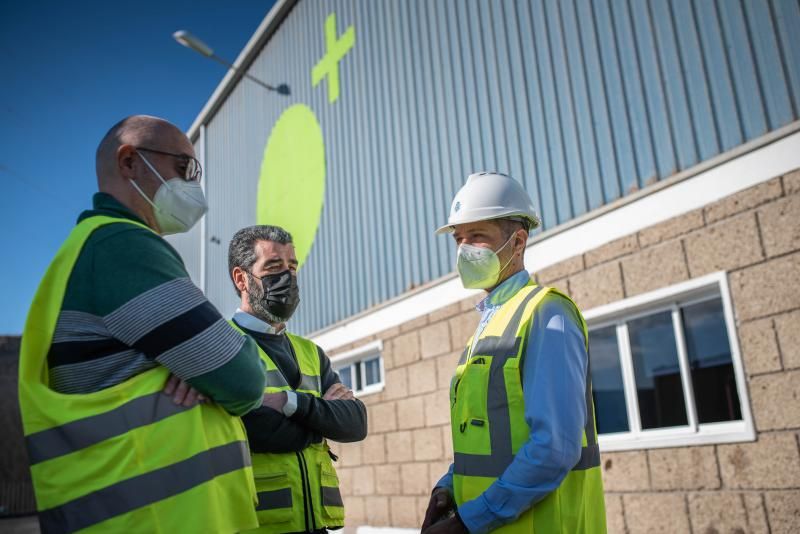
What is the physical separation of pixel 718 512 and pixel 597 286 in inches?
73.2

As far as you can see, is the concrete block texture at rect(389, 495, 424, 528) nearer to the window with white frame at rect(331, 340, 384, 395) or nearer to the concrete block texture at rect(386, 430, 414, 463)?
the concrete block texture at rect(386, 430, 414, 463)

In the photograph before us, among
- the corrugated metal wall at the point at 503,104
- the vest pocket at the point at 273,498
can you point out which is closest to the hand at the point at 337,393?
the vest pocket at the point at 273,498

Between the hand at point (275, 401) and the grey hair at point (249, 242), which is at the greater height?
the grey hair at point (249, 242)

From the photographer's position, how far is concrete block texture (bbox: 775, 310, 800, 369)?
12.8ft

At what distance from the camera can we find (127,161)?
2.03 meters

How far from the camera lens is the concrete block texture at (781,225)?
13.1 feet

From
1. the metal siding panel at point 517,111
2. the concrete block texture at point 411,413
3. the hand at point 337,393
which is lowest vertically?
the hand at point 337,393

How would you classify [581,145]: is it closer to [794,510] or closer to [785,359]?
[785,359]

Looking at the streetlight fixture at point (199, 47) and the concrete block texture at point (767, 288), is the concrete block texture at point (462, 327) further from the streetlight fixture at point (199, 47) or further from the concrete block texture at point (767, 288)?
the streetlight fixture at point (199, 47)

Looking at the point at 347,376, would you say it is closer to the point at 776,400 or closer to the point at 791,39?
the point at 776,400

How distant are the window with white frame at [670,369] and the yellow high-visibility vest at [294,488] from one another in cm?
290

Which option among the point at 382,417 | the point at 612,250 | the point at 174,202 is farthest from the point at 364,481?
the point at 174,202

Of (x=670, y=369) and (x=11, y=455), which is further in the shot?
(x=11, y=455)

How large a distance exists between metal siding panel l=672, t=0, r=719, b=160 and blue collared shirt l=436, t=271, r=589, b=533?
3121 mm
